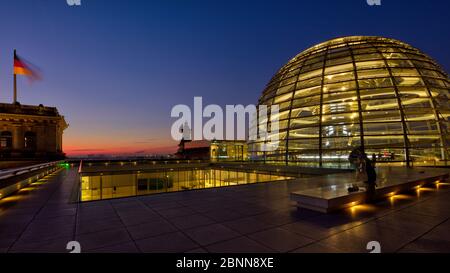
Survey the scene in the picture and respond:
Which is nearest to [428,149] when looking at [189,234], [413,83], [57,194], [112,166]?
[413,83]

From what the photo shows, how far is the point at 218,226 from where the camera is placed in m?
5.84

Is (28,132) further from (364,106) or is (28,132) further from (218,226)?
(364,106)

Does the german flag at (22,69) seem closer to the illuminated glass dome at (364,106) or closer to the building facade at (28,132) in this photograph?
the building facade at (28,132)

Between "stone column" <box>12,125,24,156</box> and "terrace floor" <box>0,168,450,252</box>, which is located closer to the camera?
"terrace floor" <box>0,168,450,252</box>

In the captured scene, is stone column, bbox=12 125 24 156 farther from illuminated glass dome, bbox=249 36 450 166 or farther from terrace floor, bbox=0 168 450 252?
illuminated glass dome, bbox=249 36 450 166

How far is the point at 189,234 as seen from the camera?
5.26 m

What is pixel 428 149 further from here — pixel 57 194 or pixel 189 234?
pixel 57 194

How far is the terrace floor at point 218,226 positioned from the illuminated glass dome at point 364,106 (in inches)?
485

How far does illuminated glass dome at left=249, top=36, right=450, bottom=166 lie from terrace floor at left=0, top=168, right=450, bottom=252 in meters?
12.3

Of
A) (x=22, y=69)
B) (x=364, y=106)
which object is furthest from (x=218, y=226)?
(x=22, y=69)

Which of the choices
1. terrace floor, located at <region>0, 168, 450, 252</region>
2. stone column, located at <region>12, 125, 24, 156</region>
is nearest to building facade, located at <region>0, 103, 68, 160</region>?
stone column, located at <region>12, 125, 24, 156</region>

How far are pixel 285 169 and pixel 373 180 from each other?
10.7 metres

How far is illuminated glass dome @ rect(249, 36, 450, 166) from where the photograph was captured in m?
19.6

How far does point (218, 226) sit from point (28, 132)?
160 feet
